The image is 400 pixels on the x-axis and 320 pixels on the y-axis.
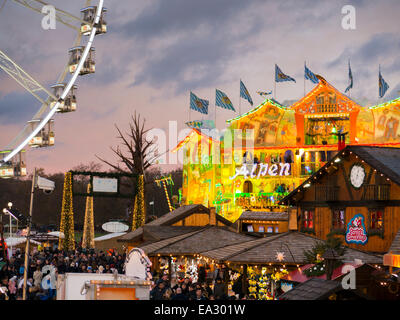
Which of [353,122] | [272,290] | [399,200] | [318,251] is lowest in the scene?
[272,290]

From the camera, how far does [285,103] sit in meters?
66.8

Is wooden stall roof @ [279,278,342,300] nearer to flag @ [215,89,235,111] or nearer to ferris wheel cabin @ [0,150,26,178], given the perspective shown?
ferris wheel cabin @ [0,150,26,178]

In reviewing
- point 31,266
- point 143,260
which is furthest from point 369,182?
point 31,266

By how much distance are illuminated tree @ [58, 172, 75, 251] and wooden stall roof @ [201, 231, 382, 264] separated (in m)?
20.5

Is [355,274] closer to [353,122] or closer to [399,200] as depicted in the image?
[399,200]

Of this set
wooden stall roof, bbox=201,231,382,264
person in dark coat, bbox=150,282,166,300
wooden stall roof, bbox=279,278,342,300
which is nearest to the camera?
wooden stall roof, bbox=279,278,342,300

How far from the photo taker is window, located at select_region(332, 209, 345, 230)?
30.2 metres

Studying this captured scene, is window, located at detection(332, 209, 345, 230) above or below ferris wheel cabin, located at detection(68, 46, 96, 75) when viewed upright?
below

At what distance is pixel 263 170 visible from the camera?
5962 centimetres

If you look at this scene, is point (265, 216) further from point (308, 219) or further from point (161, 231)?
point (308, 219)

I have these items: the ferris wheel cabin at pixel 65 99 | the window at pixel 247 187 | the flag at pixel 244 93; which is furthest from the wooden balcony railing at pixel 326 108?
the ferris wheel cabin at pixel 65 99

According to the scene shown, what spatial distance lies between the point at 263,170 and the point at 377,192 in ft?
103

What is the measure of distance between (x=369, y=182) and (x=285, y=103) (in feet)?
126

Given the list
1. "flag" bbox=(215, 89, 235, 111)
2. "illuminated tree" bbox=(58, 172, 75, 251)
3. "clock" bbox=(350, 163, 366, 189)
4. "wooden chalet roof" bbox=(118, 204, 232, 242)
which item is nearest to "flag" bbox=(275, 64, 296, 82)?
"flag" bbox=(215, 89, 235, 111)
